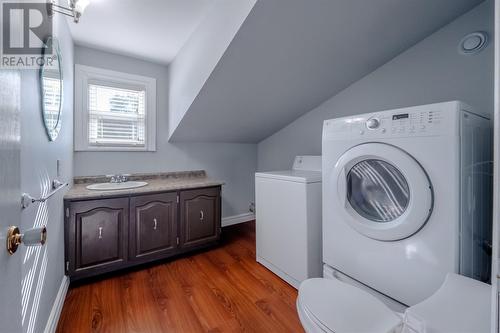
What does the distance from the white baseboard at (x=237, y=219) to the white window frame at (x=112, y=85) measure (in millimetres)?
1349

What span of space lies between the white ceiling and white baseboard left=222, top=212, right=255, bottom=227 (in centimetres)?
216

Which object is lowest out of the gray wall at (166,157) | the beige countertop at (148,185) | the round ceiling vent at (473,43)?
the beige countertop at (148,185)

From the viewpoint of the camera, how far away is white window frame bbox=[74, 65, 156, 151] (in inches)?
87.6

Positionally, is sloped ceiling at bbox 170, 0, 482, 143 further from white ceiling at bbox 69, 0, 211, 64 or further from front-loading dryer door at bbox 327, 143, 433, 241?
front-loading dryer door at bbox 327, 143, 433, 241

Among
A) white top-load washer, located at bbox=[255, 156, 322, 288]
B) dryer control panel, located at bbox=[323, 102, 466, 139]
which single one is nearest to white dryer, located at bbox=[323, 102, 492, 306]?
dryer control panel, located at bbox=[323, 102, 466, 139]

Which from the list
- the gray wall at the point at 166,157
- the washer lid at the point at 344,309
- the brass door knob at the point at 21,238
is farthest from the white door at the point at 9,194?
the gray wall at the point at 166,157

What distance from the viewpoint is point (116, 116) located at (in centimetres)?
245

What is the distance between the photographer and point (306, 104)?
2533 millimetres

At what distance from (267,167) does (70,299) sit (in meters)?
2.49

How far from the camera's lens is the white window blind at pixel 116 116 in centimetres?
232

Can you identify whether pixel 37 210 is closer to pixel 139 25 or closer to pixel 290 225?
pixel 290 225

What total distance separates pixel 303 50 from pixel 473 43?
1.15 meters

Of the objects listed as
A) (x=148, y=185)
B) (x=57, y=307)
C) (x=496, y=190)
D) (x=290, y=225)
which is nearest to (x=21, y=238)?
(x=496, y=190)

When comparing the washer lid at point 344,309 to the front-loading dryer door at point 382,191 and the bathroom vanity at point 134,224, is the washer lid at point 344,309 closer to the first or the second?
the front-loading dryer door at point 382,191
